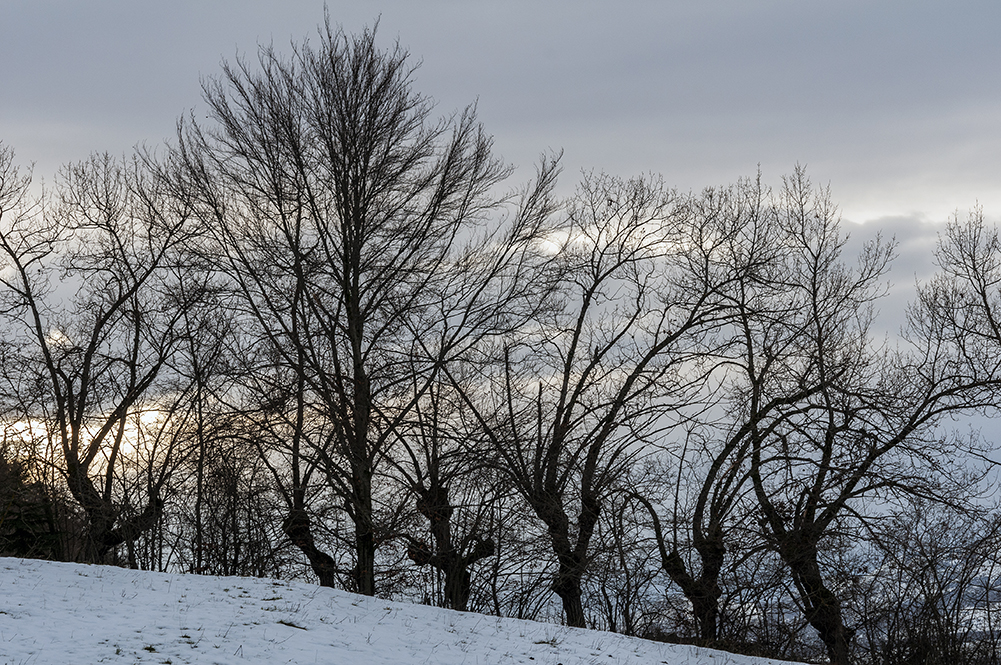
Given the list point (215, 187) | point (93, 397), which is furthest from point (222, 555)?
point (215, 187)

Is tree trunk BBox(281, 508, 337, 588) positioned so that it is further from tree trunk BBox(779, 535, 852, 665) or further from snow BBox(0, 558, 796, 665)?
tree trunk BBox(779, 535, 852, 665)

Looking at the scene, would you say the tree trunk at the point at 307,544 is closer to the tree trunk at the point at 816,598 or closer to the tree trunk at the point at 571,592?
the tree trunk at the point at 571,592

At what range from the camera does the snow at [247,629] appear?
345 inches

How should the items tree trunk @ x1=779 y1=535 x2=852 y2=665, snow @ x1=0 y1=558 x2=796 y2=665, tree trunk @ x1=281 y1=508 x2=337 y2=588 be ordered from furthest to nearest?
tree trunk @ x1=281 y1=508 x2=337 y2=588
tree trunk @ x1=779 y1=535 x2=852 y2=665
snow @ x1=0 y1=558 x2=796 y2=665

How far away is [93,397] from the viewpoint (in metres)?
20.9

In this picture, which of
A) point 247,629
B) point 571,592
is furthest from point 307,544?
point 247,629

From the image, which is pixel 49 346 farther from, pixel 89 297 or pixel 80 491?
pixel 80 491

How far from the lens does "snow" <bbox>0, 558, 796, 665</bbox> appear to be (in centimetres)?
876

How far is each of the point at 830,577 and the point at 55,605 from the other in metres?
13.9

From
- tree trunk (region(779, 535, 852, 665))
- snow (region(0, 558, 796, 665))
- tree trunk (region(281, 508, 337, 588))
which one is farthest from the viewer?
tree trunk (region(281, 508, 337, 588))

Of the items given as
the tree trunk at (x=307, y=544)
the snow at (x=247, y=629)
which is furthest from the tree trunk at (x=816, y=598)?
the tree trunk at (x=307, y=544)

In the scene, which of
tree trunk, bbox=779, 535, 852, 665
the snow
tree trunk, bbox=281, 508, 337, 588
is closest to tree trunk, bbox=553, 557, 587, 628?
the snow

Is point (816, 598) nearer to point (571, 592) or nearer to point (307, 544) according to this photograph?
point (571, 592)

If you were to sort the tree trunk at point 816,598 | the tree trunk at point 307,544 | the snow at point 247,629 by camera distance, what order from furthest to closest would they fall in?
the tree trunk at point 307,544, the tree trunk at point 816,598, the snow at point 247,629
